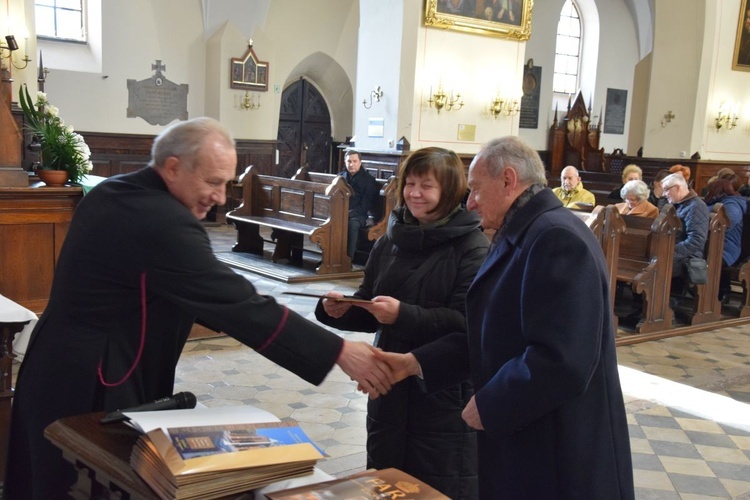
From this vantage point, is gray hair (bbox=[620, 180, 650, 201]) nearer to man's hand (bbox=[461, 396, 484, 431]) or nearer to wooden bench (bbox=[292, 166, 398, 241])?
wooden bench (bbox=[292, 166, 398, 241])

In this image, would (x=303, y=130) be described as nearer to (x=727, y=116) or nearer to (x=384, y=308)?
(x=727, y=116)

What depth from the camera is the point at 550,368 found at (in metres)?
1.79

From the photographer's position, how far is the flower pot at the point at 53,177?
588cm

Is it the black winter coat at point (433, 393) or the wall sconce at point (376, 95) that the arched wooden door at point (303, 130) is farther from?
the black winter coat at point (433, 393)

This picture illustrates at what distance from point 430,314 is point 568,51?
17106mm

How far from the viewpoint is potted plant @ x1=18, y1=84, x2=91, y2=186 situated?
6.13 m

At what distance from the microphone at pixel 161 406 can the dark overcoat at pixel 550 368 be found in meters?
0.72

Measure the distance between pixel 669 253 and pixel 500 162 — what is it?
5474 mm

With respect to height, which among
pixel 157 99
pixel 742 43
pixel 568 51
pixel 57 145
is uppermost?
pixel 568 51

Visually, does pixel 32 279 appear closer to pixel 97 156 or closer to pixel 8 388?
pixel 8 388

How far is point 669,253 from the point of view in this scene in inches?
274

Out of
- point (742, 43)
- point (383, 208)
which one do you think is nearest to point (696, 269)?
point (383, 208)

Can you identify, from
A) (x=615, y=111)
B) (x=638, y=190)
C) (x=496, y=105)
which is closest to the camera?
(x=638, y=190)

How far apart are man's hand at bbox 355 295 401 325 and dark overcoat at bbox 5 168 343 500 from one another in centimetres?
40
